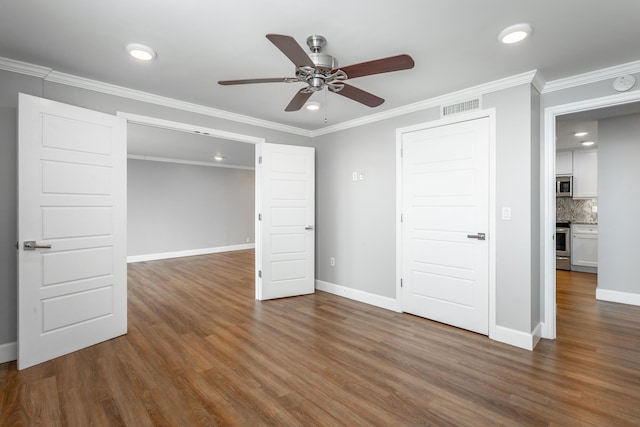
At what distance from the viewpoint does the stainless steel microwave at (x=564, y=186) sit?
610cm

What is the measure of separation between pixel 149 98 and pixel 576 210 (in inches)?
308

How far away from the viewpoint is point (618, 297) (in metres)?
4.13

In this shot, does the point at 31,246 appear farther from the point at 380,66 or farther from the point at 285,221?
the point at 380,66

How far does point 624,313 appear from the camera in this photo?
12.2ft

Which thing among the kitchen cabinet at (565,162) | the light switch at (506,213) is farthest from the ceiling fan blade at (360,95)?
the kitchen cabinet at (565,162)

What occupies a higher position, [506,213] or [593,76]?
[593,76]

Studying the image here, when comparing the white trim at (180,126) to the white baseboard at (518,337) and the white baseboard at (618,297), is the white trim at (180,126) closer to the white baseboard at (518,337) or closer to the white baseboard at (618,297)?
the white baseboard at (518,337)

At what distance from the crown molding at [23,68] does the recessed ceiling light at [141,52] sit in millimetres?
924

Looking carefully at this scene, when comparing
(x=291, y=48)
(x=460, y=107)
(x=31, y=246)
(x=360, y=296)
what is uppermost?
(x=460, y=107)

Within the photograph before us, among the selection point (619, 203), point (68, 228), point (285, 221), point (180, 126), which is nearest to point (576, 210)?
point (619, 203)

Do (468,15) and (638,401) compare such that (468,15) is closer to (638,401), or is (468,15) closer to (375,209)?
(375,209)

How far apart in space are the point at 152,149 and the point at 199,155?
102 centimetres

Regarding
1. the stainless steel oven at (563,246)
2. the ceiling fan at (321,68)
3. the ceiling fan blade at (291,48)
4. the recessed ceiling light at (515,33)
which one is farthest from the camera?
the stainless steel oven at (563,246)

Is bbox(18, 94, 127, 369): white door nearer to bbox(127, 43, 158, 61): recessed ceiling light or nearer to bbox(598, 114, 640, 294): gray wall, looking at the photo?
bbox(127, 43, 158, 61): recessed ceiling light
